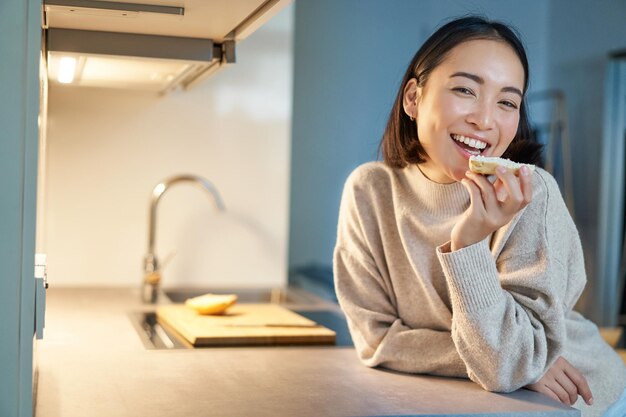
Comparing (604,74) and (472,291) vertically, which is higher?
(604,74)

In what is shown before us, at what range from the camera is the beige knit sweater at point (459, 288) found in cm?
133

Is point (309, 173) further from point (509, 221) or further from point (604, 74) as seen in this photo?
point (604, 74)

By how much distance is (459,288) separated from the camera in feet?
4.30

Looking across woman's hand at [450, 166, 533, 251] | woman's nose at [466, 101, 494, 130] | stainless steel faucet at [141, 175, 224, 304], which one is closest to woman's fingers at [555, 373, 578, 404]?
woman's hand at [450, 166, 533, 251]

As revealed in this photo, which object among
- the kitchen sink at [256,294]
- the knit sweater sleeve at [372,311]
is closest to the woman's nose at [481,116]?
the knit sweater sleeve at [372,311]

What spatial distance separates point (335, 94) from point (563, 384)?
177 cm

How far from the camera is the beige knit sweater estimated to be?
1.33 metres

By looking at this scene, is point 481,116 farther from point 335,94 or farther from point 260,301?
point 335,94

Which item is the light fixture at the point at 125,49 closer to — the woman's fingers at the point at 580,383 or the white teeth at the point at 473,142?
the white teeth at the point at 473,142

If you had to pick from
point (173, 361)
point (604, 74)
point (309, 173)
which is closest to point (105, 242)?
point (309, 173)

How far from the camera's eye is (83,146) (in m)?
2.60

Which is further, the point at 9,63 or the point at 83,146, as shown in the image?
the point at 83,146

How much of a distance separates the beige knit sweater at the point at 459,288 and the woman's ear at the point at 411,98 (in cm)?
10

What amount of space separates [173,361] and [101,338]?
0.95 feet
